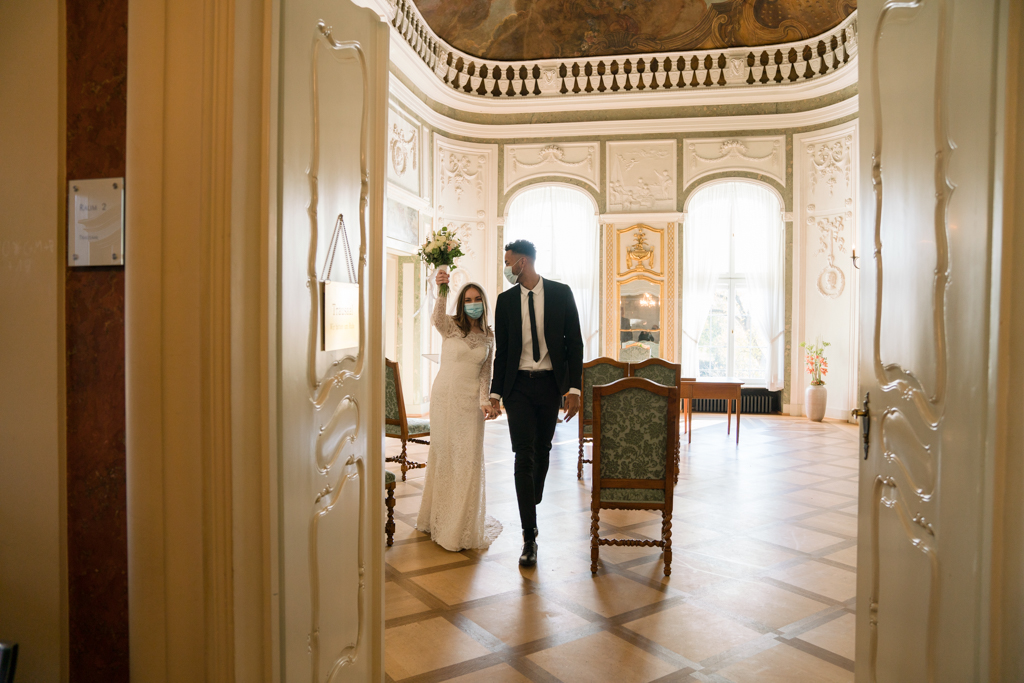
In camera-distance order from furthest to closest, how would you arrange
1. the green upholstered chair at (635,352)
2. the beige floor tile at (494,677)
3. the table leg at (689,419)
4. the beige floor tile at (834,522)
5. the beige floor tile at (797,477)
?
1. the green upholstered chair at (635,352)
2. the table leg at (689,419)
3. the beige floor tile at (797,477)
4. the beige floor tile at (834,522)
5. the beige floor tile at (494,677)

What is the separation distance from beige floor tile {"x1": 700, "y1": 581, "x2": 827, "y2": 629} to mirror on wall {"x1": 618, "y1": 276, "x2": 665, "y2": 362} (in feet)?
24.1

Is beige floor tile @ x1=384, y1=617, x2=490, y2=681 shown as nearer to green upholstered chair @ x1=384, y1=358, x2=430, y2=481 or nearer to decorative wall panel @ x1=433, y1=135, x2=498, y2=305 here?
green upholstered chair @ x1=384, y1=358, x2=430, y2=481

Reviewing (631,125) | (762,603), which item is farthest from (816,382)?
(762,603)

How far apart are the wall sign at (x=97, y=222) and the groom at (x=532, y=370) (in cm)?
214

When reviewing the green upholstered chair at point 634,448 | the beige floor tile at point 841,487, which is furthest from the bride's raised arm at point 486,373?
the beige floor tile at point 841,487

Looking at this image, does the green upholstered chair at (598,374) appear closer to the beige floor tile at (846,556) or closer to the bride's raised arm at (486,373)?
the bride's raised arm at (486,373)

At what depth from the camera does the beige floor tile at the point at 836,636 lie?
8.21 feet

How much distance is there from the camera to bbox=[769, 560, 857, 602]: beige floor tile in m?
3.08

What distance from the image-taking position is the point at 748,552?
3670 mm

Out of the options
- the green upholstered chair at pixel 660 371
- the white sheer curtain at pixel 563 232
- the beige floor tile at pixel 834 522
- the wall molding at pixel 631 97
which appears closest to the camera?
the beige floor tile at pixel 834 522

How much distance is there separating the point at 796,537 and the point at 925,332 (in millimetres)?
2726

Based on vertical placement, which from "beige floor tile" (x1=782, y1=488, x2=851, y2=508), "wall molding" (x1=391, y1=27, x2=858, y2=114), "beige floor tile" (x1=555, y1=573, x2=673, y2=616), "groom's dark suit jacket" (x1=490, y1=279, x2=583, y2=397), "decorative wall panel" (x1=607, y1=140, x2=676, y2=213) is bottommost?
"beige floor tile" (x1=782, y1=488, x2=851, y2=508)

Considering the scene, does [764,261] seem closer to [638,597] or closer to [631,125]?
[631,125]

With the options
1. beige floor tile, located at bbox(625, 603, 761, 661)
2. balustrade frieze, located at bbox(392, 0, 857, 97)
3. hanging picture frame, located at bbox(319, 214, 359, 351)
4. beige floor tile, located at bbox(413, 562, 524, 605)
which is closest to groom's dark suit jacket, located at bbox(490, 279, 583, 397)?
beige floor tile, located at bbox(413, 562, 524, 605)
